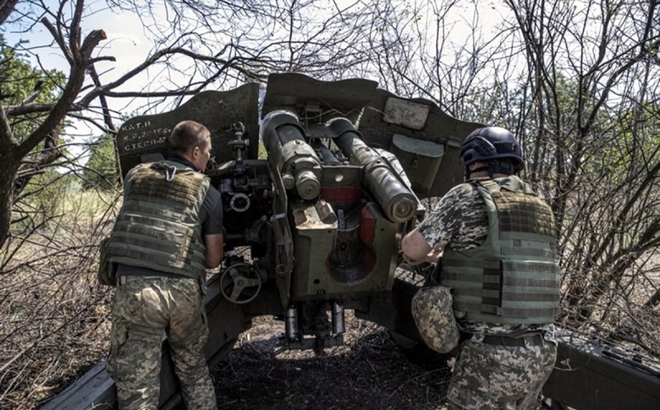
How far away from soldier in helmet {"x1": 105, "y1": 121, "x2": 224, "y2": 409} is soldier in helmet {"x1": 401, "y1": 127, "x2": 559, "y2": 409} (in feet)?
4.20

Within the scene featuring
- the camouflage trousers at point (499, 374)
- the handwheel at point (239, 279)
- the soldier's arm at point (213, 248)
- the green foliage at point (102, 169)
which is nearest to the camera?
the camouflage trousers at point (499, 374)

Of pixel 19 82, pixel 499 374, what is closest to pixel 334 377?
pixel 499 374

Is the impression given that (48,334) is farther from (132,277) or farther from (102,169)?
(102,169)

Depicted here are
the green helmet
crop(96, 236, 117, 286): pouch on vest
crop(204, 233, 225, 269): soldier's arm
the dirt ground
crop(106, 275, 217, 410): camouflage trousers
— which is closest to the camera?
the green helmet

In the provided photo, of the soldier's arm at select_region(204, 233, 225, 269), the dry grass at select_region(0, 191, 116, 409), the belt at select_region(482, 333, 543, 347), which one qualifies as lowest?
the dry grass at select_region(0, 191, 116, 409)

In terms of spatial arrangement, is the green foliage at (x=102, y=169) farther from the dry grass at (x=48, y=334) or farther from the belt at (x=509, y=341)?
the belt at (x=509, y=341)

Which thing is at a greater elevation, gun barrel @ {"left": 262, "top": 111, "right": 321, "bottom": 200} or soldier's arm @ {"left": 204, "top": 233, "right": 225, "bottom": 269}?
gun barrel @ {"left": 262, "top": 111, "right": 321, "bottom": 200}

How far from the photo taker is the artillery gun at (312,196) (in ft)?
11.6

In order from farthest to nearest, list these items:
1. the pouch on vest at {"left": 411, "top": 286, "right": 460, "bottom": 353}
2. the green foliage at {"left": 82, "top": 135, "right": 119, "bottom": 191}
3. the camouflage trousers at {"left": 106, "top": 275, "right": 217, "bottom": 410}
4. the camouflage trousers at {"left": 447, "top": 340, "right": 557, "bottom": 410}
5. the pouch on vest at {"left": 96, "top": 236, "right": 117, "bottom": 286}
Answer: the green foliage at {"left": 82, "top": 135, "right": 119, "bottom": 191}
the pouch on vest at {"left": 96, "top": 236, "right": 117, "bottom": 286}
the camouflage trousers at {"left": 106, "top": 275, "right": 217, "bottom": 410}
the pouch on vest at {"left": 411, "top": 286, "right": 460, "bottom": 353}
the camouflage trousers at {"left": 447, "top": 340, "right": 557, "bottom": 410}

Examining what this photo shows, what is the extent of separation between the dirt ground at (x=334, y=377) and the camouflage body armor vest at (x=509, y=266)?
5.83 feet

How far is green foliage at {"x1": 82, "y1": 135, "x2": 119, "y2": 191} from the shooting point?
5.01 meters

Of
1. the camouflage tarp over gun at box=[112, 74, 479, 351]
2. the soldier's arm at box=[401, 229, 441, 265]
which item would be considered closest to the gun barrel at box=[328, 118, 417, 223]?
the camouflage tarp over gun at box=[112, 74, 479, 351]

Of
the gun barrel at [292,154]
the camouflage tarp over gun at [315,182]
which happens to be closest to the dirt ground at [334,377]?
the camouflage tarp over gun at [315,182]

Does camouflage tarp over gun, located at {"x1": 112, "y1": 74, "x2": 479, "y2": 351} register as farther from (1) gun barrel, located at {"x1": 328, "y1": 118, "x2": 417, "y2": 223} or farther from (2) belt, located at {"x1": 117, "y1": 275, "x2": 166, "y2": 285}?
(2) belt, located at {"x1": 117, "y1": 275, "x2": 166, "y2": 285}
